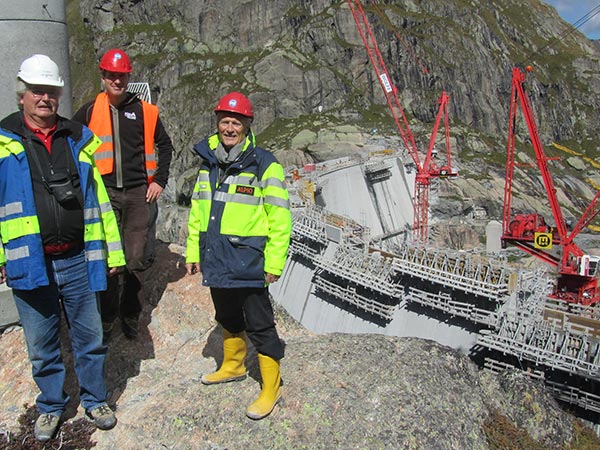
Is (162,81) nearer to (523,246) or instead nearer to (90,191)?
(523,246)

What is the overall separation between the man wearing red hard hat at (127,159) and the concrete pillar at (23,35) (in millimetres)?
1740

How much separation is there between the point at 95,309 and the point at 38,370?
79 cm

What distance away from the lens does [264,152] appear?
5566mm

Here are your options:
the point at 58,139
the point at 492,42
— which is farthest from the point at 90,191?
the point at 492,42

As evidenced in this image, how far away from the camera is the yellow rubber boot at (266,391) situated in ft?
18.5

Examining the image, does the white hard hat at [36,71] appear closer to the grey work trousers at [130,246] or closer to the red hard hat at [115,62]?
the red hard hat at [115,62]

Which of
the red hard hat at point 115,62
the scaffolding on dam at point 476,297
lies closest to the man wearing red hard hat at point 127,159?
the red hard hat at point 115,62

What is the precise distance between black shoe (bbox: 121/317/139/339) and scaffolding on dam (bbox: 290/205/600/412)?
16.0 metres

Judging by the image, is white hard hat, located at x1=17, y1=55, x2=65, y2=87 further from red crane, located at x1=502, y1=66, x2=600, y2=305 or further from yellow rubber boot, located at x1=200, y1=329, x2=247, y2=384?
red crane, located at x1=502, y1=66, x2=600, y2=305

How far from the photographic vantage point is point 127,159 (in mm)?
6699

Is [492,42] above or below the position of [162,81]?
above

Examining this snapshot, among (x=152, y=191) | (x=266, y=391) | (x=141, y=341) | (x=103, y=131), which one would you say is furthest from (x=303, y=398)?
(x=103, y=131)

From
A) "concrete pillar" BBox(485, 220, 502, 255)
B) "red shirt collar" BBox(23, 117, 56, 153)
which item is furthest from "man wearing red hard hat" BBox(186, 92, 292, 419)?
"concrete pillar" BBox(485, 220, 502, 255)

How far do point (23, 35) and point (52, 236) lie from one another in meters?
4.08
